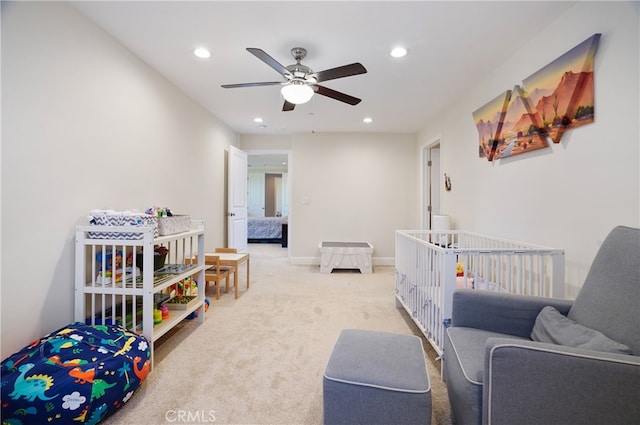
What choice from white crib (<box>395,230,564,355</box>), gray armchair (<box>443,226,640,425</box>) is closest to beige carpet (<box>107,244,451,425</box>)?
white crib (<box>395,230,564,355</box>)

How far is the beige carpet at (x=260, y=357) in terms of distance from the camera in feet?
4.85

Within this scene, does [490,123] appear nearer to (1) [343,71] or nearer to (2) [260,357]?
(1) [343,71]

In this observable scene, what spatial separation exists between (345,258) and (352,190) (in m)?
1.32

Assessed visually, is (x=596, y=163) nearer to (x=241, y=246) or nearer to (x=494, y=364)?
(x=494, y=364)

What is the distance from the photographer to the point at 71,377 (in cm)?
129

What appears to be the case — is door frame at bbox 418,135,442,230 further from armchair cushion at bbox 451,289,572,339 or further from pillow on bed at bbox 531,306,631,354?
pillow on bed at bbox 531,306,631,354

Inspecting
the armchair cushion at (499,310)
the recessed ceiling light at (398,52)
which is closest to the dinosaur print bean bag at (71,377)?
the armchair cushion at (499,310)

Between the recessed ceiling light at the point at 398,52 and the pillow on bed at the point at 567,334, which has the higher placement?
the recessed ceiling light at the point at 398,52

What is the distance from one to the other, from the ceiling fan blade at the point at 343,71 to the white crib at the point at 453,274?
1350 millimetres

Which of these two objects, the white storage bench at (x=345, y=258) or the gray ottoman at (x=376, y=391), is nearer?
the gray ottoman at (x=376, y=391)

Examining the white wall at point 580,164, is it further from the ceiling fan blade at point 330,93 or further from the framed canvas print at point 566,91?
the ceiling fan blade at point 330,93

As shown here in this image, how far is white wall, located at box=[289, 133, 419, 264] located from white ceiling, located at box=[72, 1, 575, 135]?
1.79m

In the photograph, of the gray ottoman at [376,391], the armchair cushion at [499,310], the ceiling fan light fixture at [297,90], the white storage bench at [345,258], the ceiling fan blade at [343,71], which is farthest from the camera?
the white storage bench at [345,258]

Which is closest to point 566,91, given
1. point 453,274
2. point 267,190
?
point 453,274
